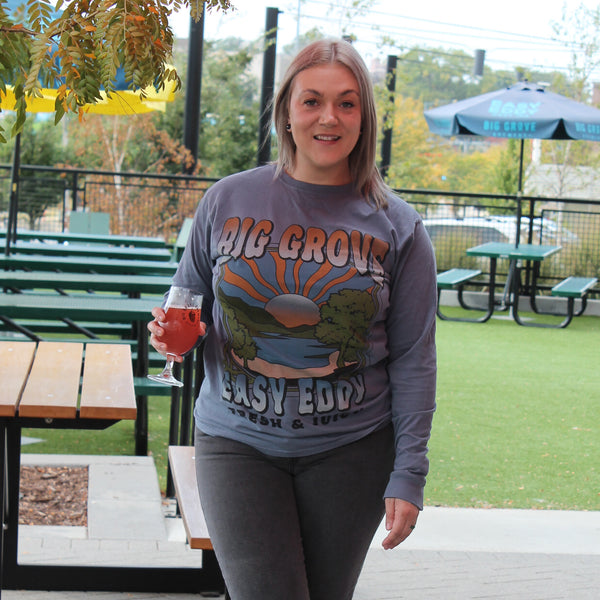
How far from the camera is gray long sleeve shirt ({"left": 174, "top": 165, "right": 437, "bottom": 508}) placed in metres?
2.18

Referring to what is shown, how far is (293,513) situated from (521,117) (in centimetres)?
→ 1080

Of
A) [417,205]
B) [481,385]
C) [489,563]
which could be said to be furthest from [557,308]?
[489,563]

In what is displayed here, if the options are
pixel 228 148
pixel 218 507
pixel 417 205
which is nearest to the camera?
pixel 218 507

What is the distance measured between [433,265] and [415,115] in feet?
134

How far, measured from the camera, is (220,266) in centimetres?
228

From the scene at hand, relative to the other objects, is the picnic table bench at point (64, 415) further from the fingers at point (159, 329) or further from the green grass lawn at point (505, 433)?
the green grass lawn at point (505, 433)

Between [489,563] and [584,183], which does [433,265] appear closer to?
[489,563]

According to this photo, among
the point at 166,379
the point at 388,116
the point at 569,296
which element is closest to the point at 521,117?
the point at 569,296

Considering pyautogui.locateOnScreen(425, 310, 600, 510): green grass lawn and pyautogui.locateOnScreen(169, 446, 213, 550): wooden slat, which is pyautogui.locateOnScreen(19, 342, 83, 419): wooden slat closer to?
pyautogui.locateOnScreen(169, 446, 213, 550): wooden slat

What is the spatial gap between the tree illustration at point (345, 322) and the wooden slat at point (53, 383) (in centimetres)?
94

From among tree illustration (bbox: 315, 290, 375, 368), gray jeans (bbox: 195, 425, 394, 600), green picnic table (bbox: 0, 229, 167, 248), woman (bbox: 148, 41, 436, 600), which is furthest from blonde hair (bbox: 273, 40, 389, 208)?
green picnic table (bbox: 0, 229, 167, 248)

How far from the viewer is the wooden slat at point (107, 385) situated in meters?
2.79

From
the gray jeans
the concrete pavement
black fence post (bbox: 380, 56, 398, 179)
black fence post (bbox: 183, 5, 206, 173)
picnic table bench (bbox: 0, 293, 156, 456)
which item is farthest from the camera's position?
black fence post (bbox: 380, 56, 398, 179)

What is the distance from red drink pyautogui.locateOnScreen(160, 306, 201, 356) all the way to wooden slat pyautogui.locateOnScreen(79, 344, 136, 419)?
0.48 metres
